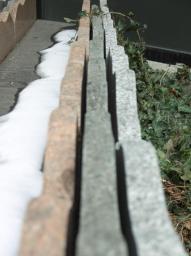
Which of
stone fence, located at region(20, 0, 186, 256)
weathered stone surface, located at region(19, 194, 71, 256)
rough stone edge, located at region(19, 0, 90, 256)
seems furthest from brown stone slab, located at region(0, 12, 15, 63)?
weathered stone surface, located at region(19, 194, 71, 256)

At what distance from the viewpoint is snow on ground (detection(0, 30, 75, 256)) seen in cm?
255

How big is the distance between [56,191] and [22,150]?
1.59m

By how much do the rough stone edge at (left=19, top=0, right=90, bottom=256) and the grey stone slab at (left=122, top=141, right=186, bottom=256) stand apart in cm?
24

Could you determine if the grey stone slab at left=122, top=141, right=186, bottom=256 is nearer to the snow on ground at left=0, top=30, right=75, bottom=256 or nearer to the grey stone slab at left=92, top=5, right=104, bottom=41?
the snow on ground at left=0, top=30, right=75, bottom=256

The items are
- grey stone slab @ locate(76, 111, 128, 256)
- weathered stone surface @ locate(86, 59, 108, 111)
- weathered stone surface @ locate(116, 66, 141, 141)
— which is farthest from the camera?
weathered stone surface @ locate(86, 59, 108, 111)

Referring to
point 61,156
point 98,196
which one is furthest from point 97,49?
point 98,196

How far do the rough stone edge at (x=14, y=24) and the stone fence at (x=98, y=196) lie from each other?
3026 mm

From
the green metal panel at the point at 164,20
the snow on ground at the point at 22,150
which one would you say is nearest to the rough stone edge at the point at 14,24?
the snow on ground at the point at 22,150

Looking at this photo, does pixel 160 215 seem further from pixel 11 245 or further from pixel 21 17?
pixel 21 17

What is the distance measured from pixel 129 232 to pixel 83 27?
3.87 metres

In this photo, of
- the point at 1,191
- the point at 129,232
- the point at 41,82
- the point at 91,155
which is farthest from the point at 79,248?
the point at 41,82

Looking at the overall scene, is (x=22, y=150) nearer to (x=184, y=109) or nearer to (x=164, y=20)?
(x=184, y=109)

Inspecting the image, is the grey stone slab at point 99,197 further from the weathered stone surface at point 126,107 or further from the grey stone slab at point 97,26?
the grey stone slab at point 97,26

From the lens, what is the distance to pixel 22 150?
3334mm
